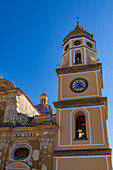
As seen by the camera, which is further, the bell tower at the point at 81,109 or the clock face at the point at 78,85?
the clock face at the point at 78,85

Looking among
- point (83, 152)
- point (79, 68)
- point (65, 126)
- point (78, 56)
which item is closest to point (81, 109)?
point (65, 126)

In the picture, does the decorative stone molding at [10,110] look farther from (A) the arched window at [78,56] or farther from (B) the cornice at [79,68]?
(A) the arched window at [78,56]

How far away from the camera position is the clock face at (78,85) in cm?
1869

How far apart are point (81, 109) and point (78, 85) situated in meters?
2.57

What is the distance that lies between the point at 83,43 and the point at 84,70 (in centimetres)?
361

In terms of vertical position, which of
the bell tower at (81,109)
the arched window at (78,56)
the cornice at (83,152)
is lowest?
the cornice at (83,152)

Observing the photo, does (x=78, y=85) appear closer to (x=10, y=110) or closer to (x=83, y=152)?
(x=83, y=152)

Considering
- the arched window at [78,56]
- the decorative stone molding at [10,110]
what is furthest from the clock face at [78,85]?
the decorative stone molding at [10,110]

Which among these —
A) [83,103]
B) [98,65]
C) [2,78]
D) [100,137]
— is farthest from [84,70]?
[2,78]

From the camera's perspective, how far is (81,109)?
17.5m

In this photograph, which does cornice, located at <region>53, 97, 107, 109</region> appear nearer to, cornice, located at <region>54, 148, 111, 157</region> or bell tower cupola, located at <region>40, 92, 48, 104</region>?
cornice, located at <region>54, 148, 111, 157</region>

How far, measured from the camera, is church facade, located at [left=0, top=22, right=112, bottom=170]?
15.2m

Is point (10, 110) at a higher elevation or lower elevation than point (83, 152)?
higher

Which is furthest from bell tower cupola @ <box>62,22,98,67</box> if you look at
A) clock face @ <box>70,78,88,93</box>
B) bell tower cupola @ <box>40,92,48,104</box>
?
bell tower cupola @ <box>40,92,48,104</box>
